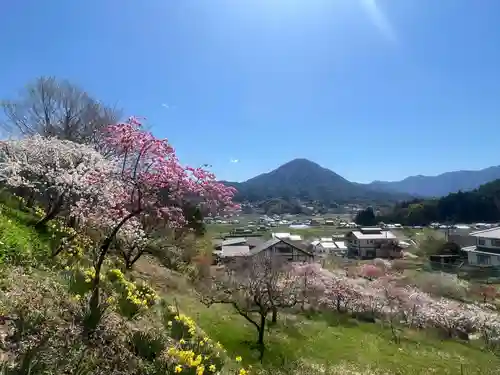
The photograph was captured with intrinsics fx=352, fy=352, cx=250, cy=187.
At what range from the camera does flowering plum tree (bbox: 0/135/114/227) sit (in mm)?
10656

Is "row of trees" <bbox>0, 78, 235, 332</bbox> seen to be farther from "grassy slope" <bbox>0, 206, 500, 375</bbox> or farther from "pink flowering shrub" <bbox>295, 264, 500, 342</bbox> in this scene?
"pink flowering shrub" <bbox>295, 264, 500, 342</bbox>

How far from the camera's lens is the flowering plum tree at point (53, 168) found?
10656mm

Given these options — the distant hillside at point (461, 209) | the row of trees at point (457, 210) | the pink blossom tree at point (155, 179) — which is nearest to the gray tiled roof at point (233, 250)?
the pink blossom tree at point (155, 179)

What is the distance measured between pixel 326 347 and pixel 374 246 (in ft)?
147

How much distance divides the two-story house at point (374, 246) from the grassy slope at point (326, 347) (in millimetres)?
36697

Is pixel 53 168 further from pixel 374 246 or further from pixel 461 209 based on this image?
pixel 461 209

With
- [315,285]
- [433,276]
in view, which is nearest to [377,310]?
[315,285]

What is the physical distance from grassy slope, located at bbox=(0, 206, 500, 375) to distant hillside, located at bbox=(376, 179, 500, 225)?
74.2 meters

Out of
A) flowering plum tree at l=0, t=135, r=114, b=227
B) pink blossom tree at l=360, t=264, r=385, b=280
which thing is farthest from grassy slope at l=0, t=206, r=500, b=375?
pink blossom tree at l=360, t=264, r=385, b=280

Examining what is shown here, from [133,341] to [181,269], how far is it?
823 inches

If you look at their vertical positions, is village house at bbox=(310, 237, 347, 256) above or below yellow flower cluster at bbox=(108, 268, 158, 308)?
below

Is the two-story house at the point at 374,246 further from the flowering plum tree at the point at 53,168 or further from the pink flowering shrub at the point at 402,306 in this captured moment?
the flowering plum tree at the point at 53,168

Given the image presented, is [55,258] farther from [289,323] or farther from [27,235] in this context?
[289,323]

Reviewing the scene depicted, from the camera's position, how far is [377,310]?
2680 cm
